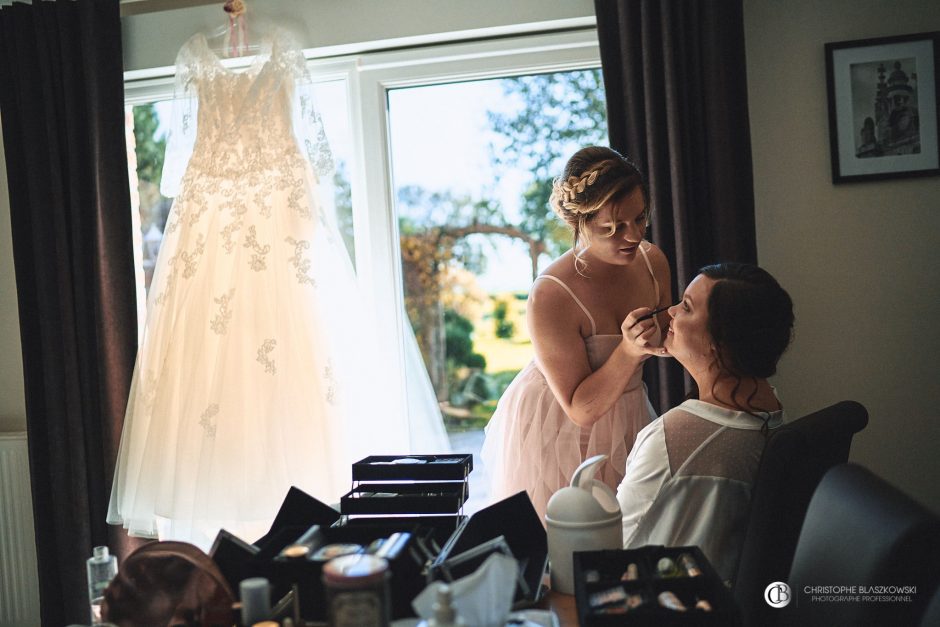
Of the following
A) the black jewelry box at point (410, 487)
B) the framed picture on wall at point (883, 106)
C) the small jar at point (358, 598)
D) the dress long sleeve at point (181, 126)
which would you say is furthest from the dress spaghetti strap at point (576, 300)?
the dress long sleeve at point (181, 126)

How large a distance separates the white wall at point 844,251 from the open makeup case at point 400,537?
1.56m

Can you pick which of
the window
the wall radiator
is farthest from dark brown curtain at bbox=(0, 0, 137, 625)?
the window

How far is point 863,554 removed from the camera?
1061 millimetres

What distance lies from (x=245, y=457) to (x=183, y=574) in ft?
4.45

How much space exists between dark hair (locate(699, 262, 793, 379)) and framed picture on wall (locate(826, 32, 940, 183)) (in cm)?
126

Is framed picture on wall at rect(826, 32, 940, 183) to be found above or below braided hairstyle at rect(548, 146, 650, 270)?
above

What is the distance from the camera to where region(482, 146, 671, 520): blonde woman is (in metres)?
1.88

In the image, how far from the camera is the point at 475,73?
2783 mm

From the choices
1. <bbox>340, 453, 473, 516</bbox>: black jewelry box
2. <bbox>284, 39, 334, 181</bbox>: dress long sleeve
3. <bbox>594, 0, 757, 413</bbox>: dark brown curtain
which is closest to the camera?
<bbox>340, 453, 473, 516</bbox>: black jewelry box

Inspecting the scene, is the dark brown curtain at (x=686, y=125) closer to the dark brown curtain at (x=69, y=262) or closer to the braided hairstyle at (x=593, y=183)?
the braided hairstyle at (x=593, y=183)

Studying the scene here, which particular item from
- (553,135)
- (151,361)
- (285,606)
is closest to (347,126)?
(553,135)

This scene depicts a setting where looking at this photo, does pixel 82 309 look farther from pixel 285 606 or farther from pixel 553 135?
pixel 285 606

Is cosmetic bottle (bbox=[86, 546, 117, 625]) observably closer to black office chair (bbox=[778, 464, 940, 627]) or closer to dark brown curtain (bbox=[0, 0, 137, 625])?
black office chair (bbox=[778, 464, 940, 627])

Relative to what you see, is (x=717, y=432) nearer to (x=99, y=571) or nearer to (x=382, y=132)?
(x=99, y=571)
